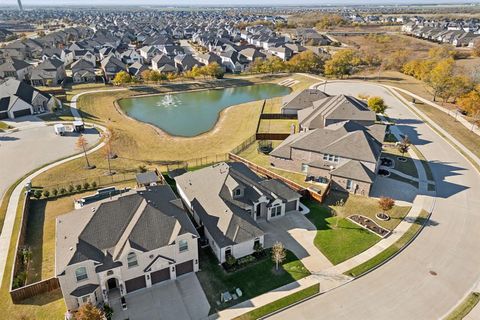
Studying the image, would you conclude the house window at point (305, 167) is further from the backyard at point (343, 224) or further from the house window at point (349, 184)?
the house window at point (349, 184)

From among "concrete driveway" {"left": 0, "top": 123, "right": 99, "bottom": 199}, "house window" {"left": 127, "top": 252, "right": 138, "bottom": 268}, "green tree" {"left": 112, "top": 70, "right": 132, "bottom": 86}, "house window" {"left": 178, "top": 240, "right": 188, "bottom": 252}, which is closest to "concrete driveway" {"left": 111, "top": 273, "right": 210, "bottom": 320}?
"house window" {"left": 127, "top": 252, "right": 138, "bottom": 268}

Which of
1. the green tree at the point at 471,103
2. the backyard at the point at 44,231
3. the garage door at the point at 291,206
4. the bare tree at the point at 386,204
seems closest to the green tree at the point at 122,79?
the backyard at the point at 44,231

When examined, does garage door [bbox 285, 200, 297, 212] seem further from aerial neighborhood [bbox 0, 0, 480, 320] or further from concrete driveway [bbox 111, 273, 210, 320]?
concrete driveway [bbox 111, 273, 210, 320]

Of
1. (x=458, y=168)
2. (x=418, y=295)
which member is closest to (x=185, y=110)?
(x=458, y=168)

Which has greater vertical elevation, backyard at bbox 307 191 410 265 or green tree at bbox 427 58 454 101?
green tree at bbox 427 58 454 101

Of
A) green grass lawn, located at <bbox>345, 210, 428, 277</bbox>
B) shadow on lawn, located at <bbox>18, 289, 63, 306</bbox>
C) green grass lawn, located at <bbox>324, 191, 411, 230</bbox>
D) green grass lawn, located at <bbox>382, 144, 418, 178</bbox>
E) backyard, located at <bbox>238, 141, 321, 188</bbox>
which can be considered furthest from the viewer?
green grass lawn, located at <bbox>382, 144, 418, 178</bbox>

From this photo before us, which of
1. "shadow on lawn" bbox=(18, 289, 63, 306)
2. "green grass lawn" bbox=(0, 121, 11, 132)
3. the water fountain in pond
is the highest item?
the water fountain in pond

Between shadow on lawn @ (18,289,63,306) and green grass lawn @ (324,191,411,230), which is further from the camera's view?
green grass lawn @ (324,191,411,230)
